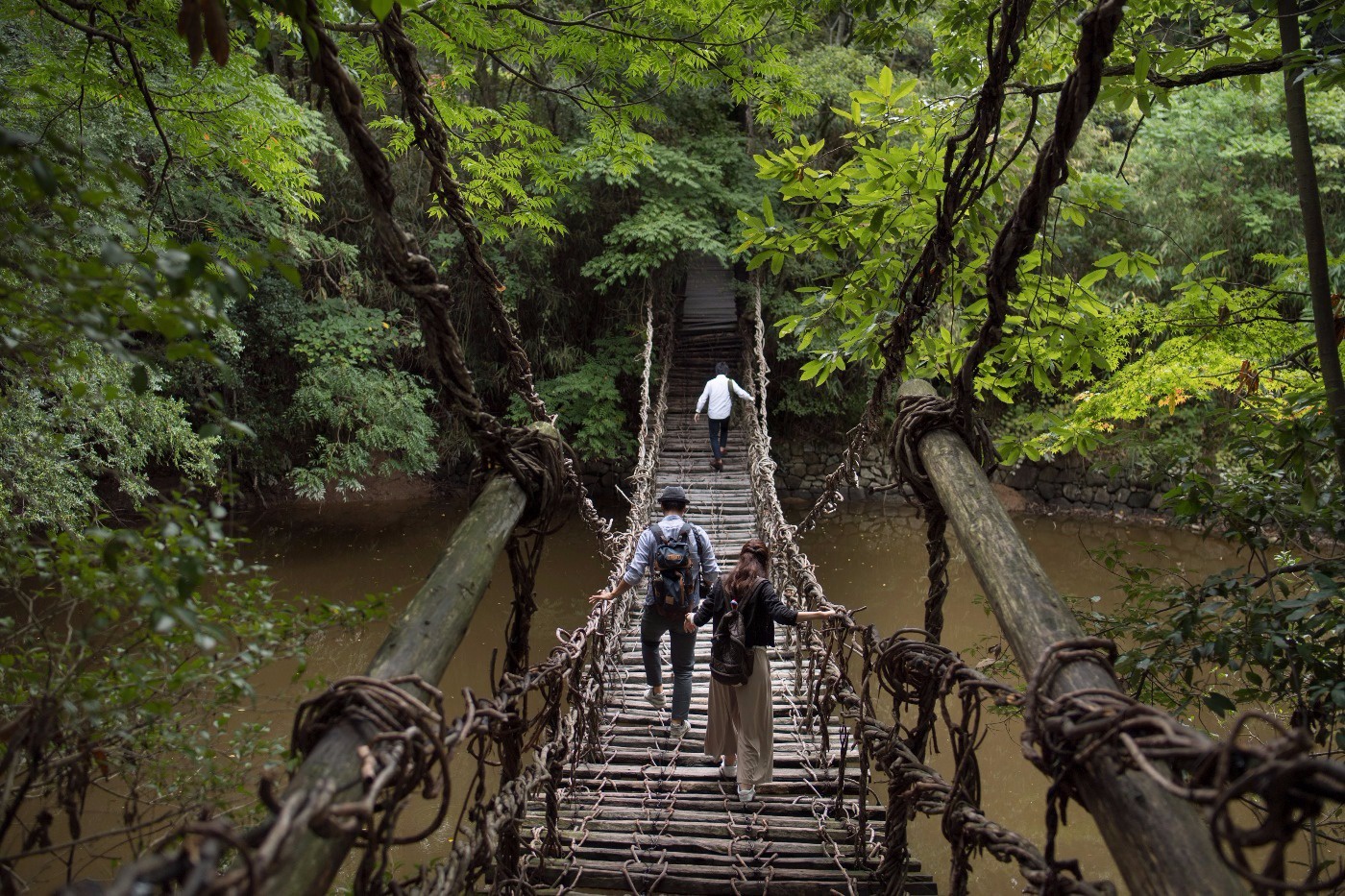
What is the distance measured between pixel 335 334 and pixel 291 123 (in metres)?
3.65

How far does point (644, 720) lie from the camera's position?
331 cm

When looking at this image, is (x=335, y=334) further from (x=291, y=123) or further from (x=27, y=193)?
(x=27, y=193)

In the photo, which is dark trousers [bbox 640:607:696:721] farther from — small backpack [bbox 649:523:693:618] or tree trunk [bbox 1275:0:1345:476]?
tree trunk [bbox 1275:0:1345:476]

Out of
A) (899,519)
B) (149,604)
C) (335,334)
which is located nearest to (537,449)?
(149,604)

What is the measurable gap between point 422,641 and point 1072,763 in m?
0.88

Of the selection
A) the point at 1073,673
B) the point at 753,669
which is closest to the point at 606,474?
the point at 753,669

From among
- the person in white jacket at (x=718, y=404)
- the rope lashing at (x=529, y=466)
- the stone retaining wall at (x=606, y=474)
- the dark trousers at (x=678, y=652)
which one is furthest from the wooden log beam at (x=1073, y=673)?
the stone retaining wall at (x=606, y=474)

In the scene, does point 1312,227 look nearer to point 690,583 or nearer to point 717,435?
point 690,583

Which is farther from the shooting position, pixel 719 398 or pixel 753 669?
pixel 719 398

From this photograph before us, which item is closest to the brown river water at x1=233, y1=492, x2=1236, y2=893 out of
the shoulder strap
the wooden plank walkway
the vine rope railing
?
the wooden plank walkway

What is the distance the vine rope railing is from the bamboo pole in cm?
77

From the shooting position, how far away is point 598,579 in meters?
7.41

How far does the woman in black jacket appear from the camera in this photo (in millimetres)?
2561

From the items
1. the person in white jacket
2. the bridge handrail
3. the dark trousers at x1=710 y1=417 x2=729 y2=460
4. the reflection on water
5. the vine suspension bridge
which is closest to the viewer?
the vine suspension bridge
